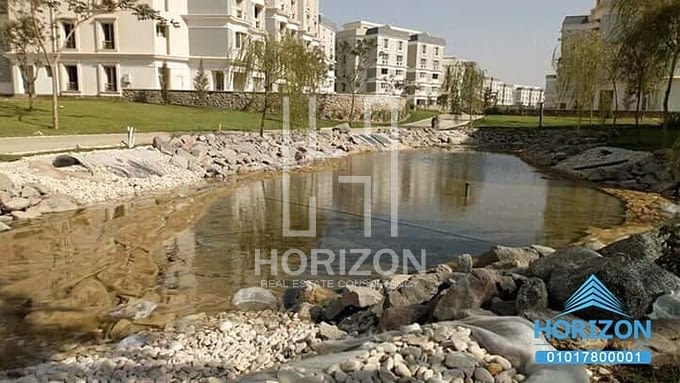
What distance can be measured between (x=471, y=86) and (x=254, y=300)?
137 ft

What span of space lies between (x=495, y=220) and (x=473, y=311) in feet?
26.3

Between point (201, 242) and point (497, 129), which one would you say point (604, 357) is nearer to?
point (201, 242)

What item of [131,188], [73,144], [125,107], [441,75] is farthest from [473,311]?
[441,75]

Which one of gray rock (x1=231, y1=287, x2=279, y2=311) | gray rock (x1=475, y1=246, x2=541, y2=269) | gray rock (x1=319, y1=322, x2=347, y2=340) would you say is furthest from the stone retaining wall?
gray rock (x1=319, y1=322, x2=347, y2=340)

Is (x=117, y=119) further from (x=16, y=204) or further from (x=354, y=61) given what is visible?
(x=354, y=61)

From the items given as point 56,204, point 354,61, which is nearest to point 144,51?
point 56,204

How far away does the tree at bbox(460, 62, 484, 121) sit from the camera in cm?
4506

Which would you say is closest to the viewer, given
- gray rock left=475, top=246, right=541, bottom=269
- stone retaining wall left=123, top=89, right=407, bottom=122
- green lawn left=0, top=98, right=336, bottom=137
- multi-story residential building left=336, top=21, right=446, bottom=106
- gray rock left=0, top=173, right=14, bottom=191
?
gray rock left=475, top=246, right=541, bottom=269

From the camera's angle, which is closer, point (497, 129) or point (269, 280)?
point (269, 280)

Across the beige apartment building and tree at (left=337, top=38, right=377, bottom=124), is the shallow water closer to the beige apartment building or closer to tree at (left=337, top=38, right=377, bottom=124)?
the beige apartment building

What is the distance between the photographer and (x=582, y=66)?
27109 mm

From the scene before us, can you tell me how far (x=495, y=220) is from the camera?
12211 mm

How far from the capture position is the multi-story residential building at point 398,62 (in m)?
80.4

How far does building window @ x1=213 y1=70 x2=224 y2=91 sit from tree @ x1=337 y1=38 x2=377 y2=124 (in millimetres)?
33362
